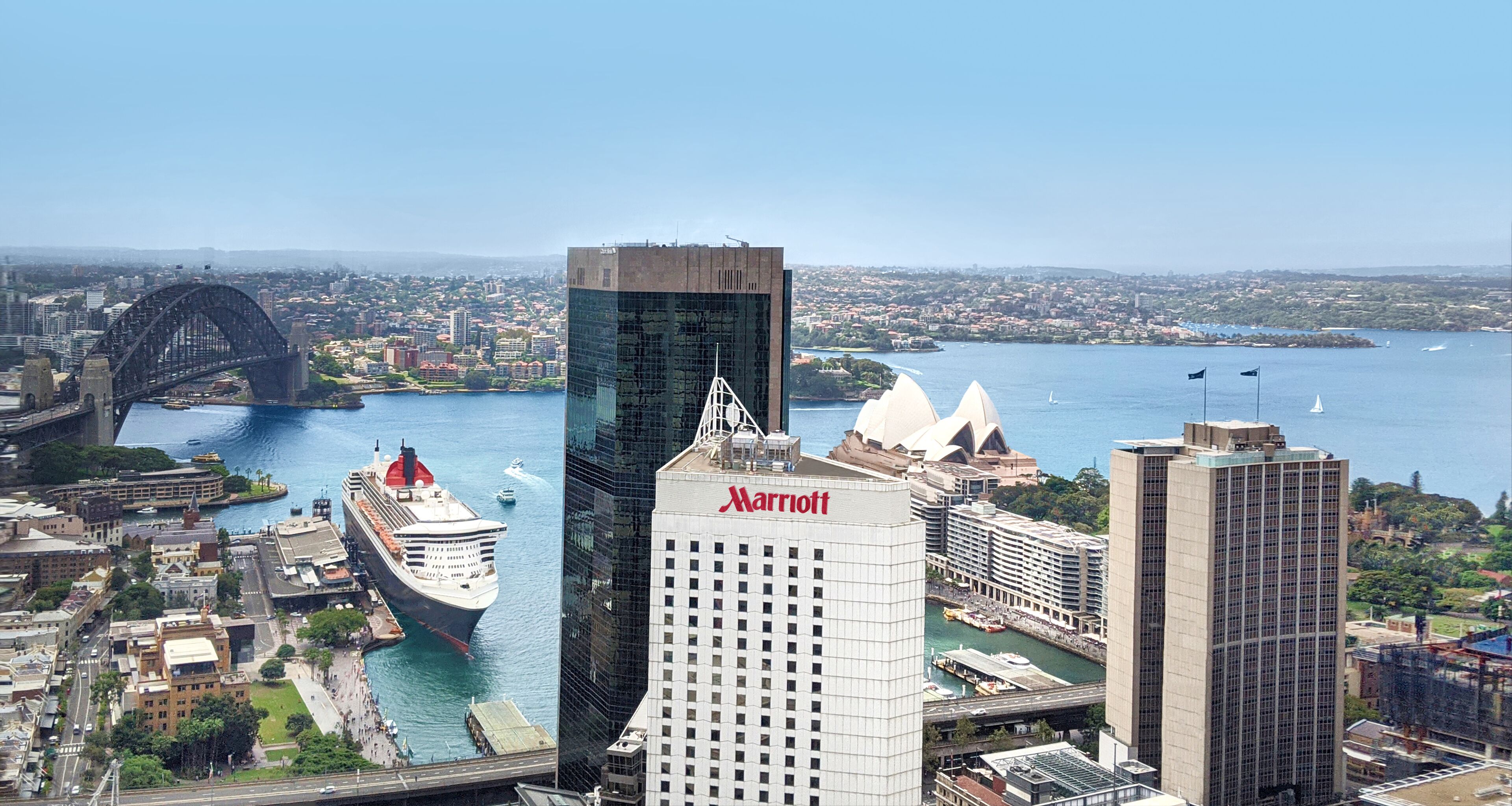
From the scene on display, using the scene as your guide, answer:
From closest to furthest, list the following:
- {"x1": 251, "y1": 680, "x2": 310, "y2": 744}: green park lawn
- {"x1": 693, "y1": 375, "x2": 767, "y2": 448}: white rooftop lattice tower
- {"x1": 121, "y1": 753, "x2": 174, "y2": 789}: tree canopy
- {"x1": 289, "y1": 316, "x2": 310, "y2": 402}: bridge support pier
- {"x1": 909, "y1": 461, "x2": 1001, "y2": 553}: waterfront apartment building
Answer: {"x1": 693, "y1": 375, "x2": 767, "y2": 448}: white rooftop lattice tower, {"x1": 121, "y1": 753, "x2": 174, "y2": 789}: tree canopy, {"x1": 251, "y1": 680, "x2": 310, "y2": 744}: green park lawn, {"x1": 909, "y1": 461, "x2": 1001, "y2": 553}: waterfront apartment building, {"x1": 289, "y1": 316, "x2": 310, "y2": 402}: bridge support pier

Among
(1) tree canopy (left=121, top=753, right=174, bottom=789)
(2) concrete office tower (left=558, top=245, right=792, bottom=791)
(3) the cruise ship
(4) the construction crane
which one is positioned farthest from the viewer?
(3) the cruise ship

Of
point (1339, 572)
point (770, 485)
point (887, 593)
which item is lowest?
point (1339, 572)

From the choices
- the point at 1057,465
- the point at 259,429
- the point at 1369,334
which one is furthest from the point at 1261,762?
the point at 1369,334

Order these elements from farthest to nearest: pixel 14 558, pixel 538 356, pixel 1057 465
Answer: pixel 538 356 < pixel 1057 465 < pixel 14 558

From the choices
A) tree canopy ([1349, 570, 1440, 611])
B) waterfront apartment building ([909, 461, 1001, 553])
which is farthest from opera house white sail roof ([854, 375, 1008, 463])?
tree canopy ([1349, 570, 1440, 611])

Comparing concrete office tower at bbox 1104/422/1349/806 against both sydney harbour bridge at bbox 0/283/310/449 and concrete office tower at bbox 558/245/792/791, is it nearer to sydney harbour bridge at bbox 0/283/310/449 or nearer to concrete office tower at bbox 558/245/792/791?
concrete office tower at bbox 558/245/792/791

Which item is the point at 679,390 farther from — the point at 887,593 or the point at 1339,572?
the point at 1339,572
